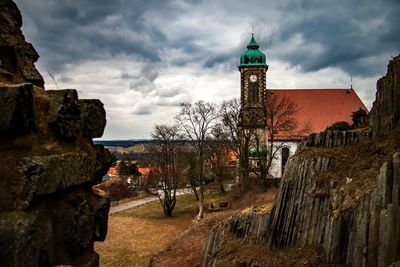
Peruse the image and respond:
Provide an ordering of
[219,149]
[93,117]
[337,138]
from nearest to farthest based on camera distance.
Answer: [93,117], [337,138], [219,149]

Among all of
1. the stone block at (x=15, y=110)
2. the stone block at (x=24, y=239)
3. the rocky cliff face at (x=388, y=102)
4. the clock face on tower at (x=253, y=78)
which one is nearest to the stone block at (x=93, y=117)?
the stone block at (x=15, y=110)

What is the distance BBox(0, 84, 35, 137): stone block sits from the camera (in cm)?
456

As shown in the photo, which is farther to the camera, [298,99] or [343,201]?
[298,99]

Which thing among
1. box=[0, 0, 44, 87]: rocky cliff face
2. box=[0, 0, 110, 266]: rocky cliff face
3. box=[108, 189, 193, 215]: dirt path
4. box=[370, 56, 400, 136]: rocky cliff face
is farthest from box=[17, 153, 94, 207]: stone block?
box=[108, 189, 193, 215]: dirt path

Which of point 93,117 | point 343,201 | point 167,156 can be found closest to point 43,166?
point 93,117

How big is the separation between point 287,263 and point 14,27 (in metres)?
9.93

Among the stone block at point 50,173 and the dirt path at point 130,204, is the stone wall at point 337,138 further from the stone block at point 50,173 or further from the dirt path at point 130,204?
the dirt path at point 130,204

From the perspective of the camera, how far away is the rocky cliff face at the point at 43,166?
4.46m

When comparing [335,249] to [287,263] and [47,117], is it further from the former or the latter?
[47,117]

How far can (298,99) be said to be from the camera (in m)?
46.9

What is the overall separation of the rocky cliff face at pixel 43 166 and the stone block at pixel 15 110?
11 mm

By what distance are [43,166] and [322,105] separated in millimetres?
45315

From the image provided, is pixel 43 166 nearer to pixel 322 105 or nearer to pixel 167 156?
pixel 167 156

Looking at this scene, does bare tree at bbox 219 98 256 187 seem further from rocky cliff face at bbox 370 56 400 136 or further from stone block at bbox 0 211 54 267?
stone block at bbox 0 211 54 267
